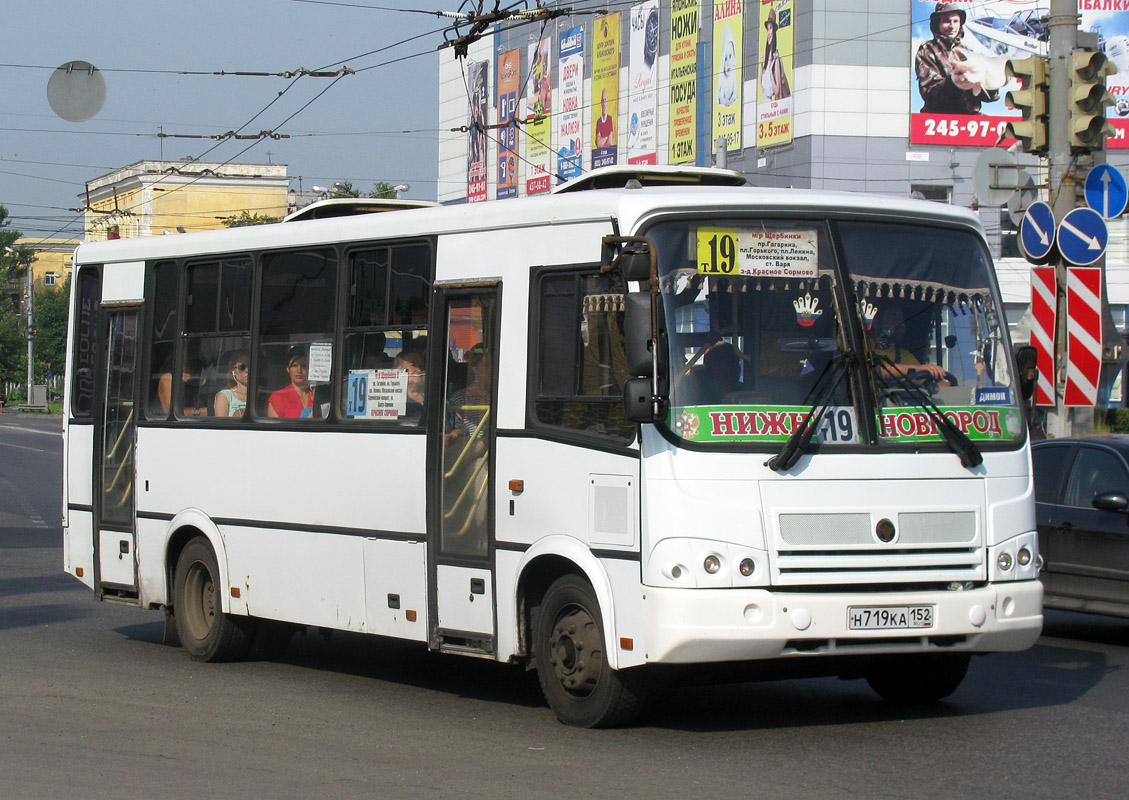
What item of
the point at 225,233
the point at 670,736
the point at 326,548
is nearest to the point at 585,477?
the point at 670,736

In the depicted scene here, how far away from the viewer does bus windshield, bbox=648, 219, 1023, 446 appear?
802 centimetres

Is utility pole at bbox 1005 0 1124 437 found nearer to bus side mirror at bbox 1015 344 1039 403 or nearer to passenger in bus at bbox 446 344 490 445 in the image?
bus side mirror at bbox 1015 344 1039 403

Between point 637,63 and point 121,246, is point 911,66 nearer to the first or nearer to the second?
point 637,63

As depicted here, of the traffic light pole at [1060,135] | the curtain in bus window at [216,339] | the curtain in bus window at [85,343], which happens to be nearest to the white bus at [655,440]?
the curtain in bus window at [216,339]

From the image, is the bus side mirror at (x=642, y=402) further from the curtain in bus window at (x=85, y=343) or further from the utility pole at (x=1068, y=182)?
the utility pole at (x=1068, y=182)

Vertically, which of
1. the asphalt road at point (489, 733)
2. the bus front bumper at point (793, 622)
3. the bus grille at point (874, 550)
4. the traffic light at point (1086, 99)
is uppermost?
the traffic light at point (1086, 99)

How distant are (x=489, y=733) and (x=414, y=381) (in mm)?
2283

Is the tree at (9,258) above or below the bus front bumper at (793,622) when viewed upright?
above

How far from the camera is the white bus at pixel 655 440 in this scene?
311 inches

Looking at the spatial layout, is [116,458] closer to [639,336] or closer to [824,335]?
[639,336]

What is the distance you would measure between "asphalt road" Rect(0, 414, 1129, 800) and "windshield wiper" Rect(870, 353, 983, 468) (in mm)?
1396

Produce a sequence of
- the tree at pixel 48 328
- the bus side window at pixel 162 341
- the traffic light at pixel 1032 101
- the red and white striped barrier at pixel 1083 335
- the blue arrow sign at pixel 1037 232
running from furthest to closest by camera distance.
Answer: the tree at pixel 48 328 → the traffic light at pixel 1032 101 → the blue arrow sign at pixel 1037 232 → the red and white striped barrier at pixel 1083 335 → the bus side window at pixel 162 341

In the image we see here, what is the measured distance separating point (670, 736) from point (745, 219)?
8.56 ft

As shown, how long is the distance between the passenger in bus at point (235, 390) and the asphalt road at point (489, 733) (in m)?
→ 1.77
